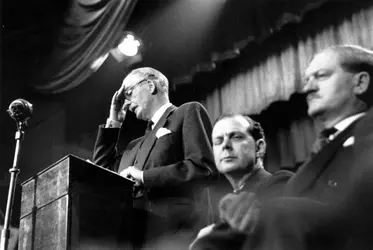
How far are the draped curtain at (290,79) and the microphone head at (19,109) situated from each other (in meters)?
1.67

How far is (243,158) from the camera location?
178 cm

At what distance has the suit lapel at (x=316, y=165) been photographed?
133 centimetres

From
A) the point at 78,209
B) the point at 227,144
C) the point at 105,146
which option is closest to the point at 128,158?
the point at 105,146

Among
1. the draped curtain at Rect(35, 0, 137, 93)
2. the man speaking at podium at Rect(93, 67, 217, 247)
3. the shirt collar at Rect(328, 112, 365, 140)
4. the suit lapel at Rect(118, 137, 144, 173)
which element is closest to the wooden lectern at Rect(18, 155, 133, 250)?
the man speaking at podium at Rect(93, 67, 217, 247)

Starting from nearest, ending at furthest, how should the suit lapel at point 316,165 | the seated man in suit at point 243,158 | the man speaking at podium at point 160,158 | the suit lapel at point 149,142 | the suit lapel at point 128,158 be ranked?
the suit lapel at point 316,165 → the seated man in suit at point 243,158 → the man speaking at podium at point 160,158 → the suit lapel at point 149,142 → the suit lapel at point 128,158

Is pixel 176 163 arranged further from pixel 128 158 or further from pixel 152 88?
pixel 152 88

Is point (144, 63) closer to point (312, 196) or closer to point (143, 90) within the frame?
point (143, 90)

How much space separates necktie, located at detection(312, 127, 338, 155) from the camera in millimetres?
1372

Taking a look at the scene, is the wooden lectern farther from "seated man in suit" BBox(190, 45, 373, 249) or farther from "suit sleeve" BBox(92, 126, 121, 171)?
"seated man in suit" BBox(190, 45, 373, 249)

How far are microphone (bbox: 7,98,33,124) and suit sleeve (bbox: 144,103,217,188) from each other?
0.75m

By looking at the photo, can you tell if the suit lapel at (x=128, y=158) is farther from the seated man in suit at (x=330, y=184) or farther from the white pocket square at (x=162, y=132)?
the seated man in suit at (x=330, y=184)

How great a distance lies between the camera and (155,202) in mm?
2172

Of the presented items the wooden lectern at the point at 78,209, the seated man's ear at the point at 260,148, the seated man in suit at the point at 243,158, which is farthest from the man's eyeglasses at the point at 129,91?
the seated man's ear at the point at 260,148

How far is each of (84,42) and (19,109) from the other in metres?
1.50
